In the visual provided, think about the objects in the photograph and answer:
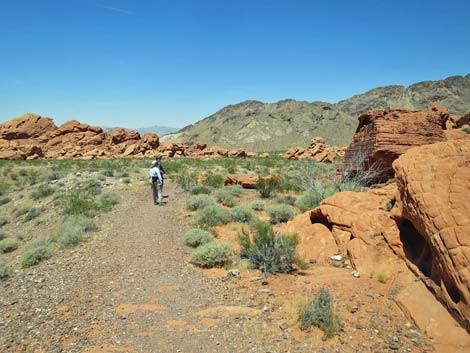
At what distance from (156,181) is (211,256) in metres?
7.59

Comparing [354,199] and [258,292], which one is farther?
Answer: [354,199]

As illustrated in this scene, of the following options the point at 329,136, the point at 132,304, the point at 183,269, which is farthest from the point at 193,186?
the point at 329,136

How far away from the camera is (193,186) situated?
17.3 metres

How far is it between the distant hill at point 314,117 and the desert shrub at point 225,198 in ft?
257

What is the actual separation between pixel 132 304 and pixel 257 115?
11242cm

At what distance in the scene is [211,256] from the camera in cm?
759

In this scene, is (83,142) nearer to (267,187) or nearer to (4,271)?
(267,187)

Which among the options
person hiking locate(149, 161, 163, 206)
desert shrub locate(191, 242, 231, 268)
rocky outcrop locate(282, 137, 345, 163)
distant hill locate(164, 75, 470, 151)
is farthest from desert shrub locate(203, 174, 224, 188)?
distant hill locate(164, 75, 470, 151)

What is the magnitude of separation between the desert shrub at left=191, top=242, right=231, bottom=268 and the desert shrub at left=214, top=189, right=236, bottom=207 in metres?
5.68

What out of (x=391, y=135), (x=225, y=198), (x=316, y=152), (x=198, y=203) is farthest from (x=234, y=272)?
(x=316, y=152)

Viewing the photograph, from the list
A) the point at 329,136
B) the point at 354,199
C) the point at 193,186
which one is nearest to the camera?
the point at 354,199

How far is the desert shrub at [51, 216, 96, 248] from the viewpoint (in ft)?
31.6

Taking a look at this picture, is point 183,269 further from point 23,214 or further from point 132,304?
point 23,214

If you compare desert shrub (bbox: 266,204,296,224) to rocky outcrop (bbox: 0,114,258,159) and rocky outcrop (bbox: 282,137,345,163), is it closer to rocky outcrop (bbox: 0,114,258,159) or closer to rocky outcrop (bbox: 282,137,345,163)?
rocky outcrop (bbox: 282,137,345,163)
